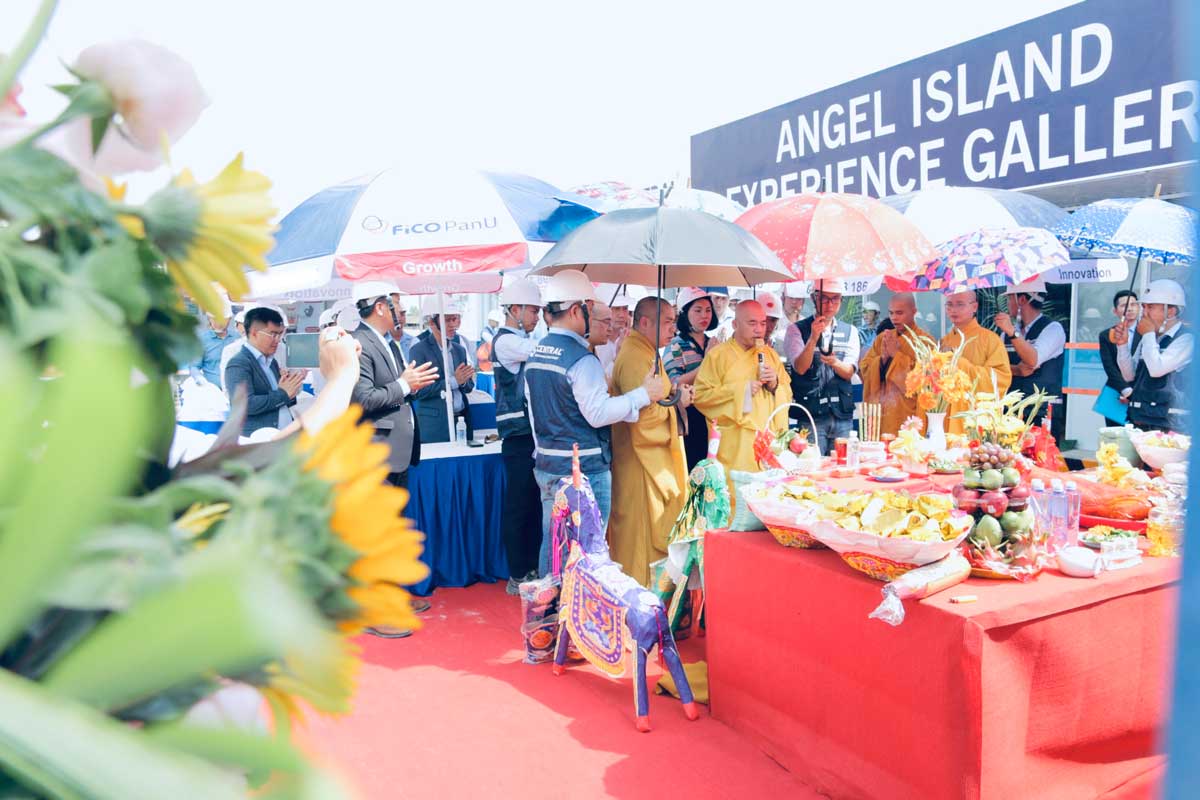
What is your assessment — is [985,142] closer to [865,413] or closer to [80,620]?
[865,413]

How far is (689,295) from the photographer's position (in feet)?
18.1

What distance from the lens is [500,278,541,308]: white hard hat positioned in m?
5.94

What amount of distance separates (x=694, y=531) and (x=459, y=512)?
2002mm

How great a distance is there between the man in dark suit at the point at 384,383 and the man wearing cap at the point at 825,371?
2.54m

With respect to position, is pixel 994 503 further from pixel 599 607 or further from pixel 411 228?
pixel 411 228

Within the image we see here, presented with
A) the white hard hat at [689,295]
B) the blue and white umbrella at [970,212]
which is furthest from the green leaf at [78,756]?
the blue and white umbrella at [970,212]

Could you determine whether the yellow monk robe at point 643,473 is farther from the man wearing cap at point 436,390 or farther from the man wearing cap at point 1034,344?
the man wearing cap at point 1034,344

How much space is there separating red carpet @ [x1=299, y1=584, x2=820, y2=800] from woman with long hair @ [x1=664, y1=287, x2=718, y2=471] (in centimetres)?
158

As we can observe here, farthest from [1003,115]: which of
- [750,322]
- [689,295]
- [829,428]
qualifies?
[750,322]

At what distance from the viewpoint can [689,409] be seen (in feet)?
17.6

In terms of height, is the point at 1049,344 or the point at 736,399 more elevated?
the point at 1049,344

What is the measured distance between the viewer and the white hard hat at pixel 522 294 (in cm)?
594

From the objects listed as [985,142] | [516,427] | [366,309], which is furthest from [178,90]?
[985,142]

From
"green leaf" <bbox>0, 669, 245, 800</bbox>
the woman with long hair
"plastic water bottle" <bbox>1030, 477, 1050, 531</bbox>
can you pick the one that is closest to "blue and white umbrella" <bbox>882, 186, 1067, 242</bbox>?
the woman with long hair
